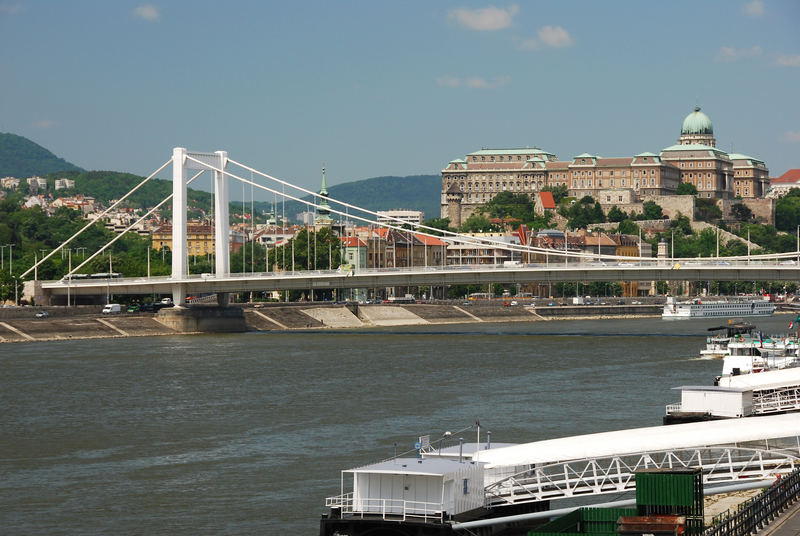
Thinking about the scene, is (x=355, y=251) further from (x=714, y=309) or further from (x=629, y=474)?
(x=629, y=474)

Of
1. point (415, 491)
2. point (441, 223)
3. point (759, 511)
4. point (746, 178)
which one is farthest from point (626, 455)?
point (746, 178)

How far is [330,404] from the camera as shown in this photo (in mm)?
34438

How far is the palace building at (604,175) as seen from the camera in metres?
154

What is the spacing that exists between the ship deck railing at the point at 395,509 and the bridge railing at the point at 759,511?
3.56 meters

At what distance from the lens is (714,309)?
315 ft

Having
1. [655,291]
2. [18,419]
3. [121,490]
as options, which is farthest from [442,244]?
[121,490]

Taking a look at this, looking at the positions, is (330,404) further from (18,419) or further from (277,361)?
(277,361)

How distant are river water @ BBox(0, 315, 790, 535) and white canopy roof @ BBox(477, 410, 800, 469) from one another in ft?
9.62

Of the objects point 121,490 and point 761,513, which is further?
point 121,490

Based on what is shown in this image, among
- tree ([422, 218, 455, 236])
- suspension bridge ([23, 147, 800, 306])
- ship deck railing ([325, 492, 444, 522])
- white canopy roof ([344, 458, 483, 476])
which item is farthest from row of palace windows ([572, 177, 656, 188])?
ship deck railing ([325, 492, 444, 522])

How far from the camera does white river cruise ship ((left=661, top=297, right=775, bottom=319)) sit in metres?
93.2

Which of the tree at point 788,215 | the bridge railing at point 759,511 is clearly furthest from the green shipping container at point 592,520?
the tree at point 788,215

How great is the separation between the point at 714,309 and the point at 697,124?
268ft

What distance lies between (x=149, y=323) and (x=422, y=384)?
90.9ft
